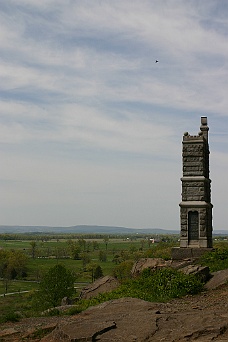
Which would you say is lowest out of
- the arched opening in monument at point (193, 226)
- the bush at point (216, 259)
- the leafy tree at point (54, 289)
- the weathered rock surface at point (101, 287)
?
the leafy tree at point (54, 289)

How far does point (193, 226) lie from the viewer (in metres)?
23.8

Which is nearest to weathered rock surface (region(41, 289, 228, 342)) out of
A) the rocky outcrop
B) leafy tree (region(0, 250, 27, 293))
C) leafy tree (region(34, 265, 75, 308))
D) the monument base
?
the rocky outcrop

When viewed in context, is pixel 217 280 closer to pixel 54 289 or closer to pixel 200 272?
pixel 200 272

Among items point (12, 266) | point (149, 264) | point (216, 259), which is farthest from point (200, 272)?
point (12, 266)

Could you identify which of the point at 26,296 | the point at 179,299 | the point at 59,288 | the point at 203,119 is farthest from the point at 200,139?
the point at 26,296

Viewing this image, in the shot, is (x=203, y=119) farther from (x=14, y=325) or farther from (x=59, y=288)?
(x=59, y=288)

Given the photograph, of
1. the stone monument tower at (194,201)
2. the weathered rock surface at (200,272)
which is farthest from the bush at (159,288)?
the stone monument tower at (194,201)

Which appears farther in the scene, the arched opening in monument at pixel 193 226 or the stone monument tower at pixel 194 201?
the arched opening in monument at pixel 193 226

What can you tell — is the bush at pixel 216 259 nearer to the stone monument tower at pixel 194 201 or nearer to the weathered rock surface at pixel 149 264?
the stone monument tower at pixel 194 201

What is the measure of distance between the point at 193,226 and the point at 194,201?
129 centimetres

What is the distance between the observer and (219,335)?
895 cm

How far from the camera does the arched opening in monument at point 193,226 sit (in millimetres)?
23688

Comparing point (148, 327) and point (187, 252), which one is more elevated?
point (187, 252)

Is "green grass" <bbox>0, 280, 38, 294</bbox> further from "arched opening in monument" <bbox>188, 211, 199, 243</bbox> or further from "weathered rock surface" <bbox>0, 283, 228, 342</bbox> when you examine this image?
"weathered rock surface" <bbox>0, 283, 228, 342</bbox>
